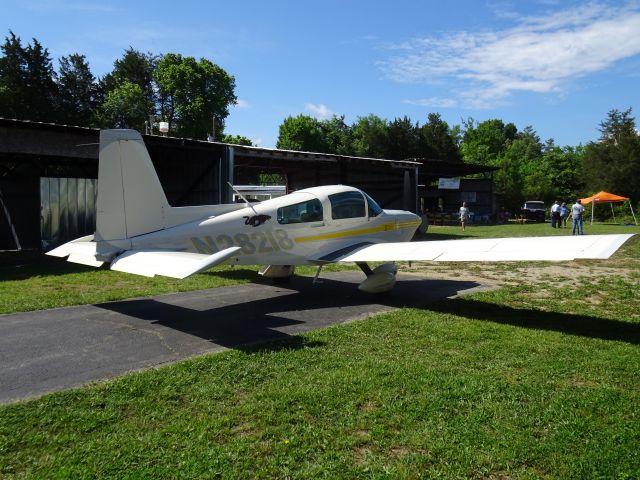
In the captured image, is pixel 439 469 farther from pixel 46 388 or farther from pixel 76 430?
pixel 46 388

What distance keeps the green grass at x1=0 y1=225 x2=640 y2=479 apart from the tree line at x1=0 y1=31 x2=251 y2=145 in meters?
49.4

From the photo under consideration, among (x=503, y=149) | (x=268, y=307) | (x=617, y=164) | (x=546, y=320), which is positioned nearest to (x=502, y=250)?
(x=546, y=320)

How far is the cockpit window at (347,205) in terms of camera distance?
9891 millimetres

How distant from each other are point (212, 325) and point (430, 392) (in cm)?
401

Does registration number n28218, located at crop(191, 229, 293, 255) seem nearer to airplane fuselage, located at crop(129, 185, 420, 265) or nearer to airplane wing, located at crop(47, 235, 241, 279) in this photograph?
airplane fuselage, located at crop(129, 185, 420, 265)

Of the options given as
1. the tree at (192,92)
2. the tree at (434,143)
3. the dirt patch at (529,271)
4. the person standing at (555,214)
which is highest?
the tree at (192,92)

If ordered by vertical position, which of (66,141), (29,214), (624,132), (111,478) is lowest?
(111,478)

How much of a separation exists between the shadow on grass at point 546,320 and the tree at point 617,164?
51250 millimetres

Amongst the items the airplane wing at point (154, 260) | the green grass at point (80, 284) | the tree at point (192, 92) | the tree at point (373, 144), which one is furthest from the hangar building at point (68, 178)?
the tree at point (373, 144)

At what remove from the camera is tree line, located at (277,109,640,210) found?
50.4 meters

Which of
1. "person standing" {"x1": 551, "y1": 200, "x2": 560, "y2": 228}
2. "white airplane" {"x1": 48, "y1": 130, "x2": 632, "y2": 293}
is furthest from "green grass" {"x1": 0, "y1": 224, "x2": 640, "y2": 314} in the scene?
"person standing" {"x1": 551, "y1": 200, "x2": 560, "y2": 228}

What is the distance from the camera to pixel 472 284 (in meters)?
11.2

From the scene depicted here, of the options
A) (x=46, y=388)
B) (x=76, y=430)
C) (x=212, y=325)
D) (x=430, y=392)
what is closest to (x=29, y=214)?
(x=212, y=325)

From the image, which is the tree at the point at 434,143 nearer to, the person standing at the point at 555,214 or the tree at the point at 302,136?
the tree at the point at 302,136
